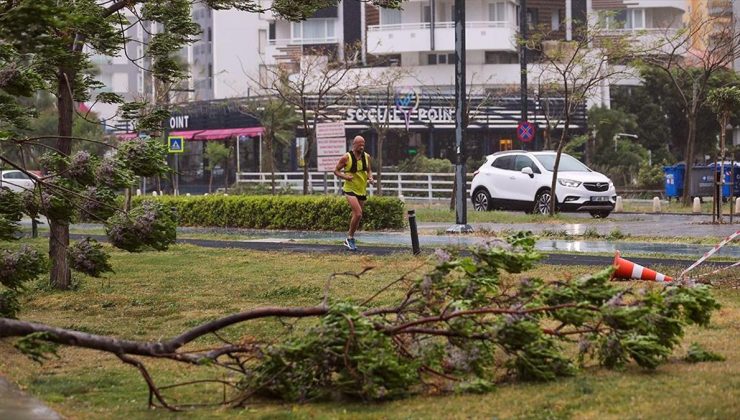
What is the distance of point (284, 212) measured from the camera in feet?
92.2

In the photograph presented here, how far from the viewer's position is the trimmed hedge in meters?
26.5

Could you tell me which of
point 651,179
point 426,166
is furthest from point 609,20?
point 426,166

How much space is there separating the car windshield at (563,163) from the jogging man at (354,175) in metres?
12.2

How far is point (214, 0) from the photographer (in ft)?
47.9

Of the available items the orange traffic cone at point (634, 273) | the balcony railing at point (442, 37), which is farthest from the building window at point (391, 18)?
the orange traffic cone at point (634, 273)

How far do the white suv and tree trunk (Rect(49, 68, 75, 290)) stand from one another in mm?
17276

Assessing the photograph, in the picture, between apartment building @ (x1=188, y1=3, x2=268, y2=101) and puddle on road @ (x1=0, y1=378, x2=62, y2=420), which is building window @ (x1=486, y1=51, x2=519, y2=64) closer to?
apartment building @ (x1=188, y1=3, x2=268, y2=101)

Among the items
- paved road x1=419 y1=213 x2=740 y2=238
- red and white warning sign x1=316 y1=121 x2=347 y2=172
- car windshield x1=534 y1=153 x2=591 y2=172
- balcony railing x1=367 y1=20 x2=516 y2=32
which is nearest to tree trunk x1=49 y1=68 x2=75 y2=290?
paved road x1=419 y1=213 x2=740 y2=238

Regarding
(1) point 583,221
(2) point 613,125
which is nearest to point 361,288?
(1) point 583,221

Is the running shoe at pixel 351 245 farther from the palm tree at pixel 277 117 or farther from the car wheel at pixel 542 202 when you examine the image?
the palm tree at pixel 277 117

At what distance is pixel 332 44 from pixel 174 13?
178 feet

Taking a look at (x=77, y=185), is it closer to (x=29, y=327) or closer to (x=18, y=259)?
(x=18, y=259)

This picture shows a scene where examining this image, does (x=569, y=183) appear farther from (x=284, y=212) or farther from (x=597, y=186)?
(x=284, y=212)

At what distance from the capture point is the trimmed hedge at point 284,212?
26.5 meters
